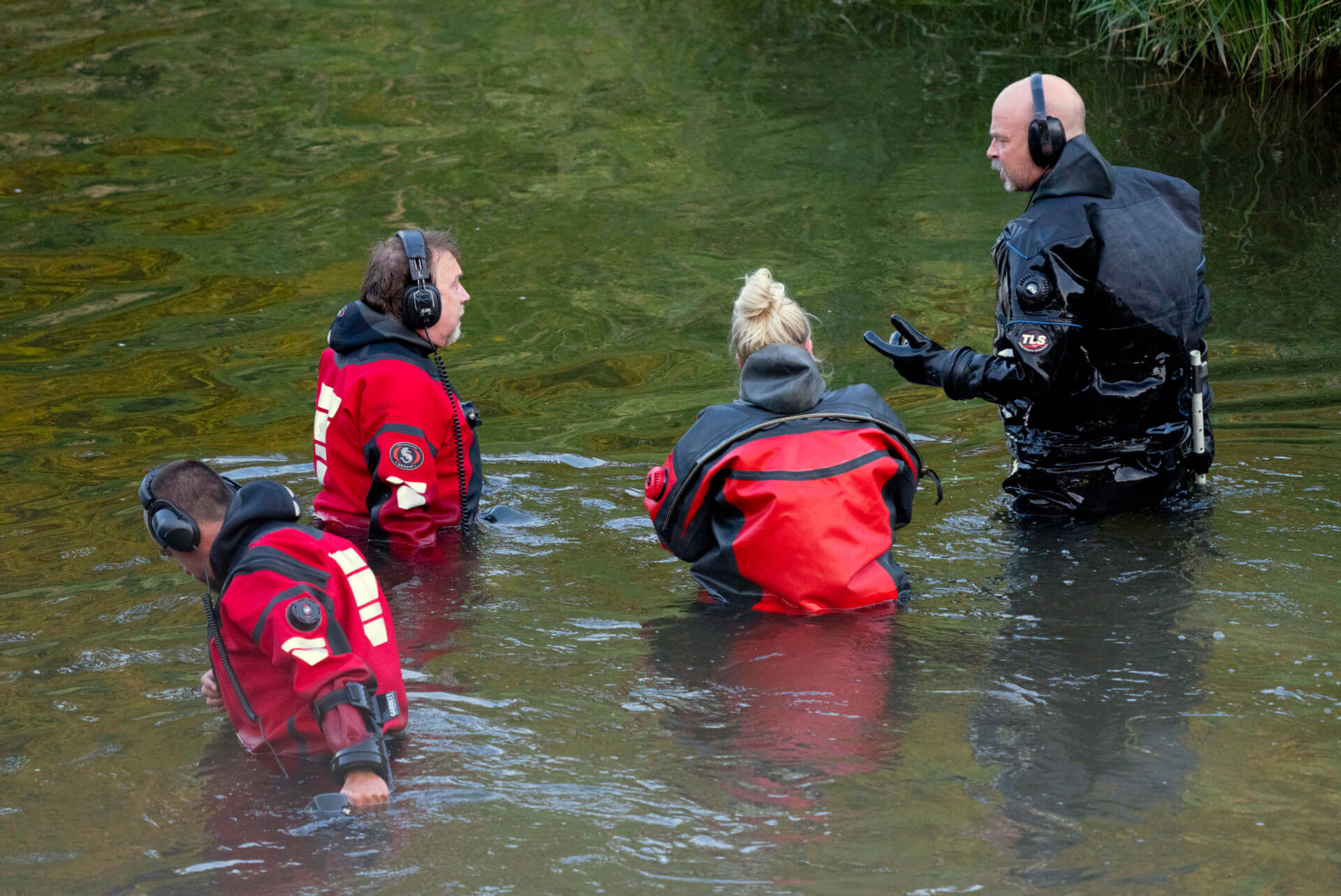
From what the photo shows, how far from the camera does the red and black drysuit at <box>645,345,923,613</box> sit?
4945mm

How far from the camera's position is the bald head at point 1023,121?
5.53 meters

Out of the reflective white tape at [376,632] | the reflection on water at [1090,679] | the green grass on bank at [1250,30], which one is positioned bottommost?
the reflection on water at [1090,679]

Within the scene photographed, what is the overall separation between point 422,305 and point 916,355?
1944 mm

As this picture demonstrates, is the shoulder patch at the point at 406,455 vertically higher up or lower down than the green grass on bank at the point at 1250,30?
lower down

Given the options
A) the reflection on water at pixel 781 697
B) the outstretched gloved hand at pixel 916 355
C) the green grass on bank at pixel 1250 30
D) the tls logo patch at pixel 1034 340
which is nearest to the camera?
the reflection on water at pixel 781 697

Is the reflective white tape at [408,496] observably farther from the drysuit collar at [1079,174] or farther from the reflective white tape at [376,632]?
the drysuit collar at [1079,174]

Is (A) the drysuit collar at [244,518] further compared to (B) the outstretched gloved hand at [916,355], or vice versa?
(B) the outstretched gloved hand at [916,355]

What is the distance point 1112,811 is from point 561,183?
9.46 m

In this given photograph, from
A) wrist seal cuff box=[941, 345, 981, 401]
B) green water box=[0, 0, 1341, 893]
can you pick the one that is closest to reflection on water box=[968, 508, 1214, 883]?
green water box=[0, 0, 1341, 893]

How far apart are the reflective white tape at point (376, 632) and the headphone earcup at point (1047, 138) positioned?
9.95ft

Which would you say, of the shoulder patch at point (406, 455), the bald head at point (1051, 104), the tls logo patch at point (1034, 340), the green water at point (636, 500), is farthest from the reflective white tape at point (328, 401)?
the bald head at point (1051, 104)

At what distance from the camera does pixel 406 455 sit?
18.9 feet

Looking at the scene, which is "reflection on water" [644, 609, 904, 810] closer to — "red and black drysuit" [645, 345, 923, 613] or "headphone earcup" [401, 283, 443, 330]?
"red and black drysuit" [645, 345, 923, 613]

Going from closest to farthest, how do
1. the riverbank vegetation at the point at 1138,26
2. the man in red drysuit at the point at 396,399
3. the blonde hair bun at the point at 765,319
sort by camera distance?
1. the blonde hair bun at the point at 765,319
2. the man in red drysuit at the point at 396,399
3. the riverbank vegetation at the point at 1138,26
